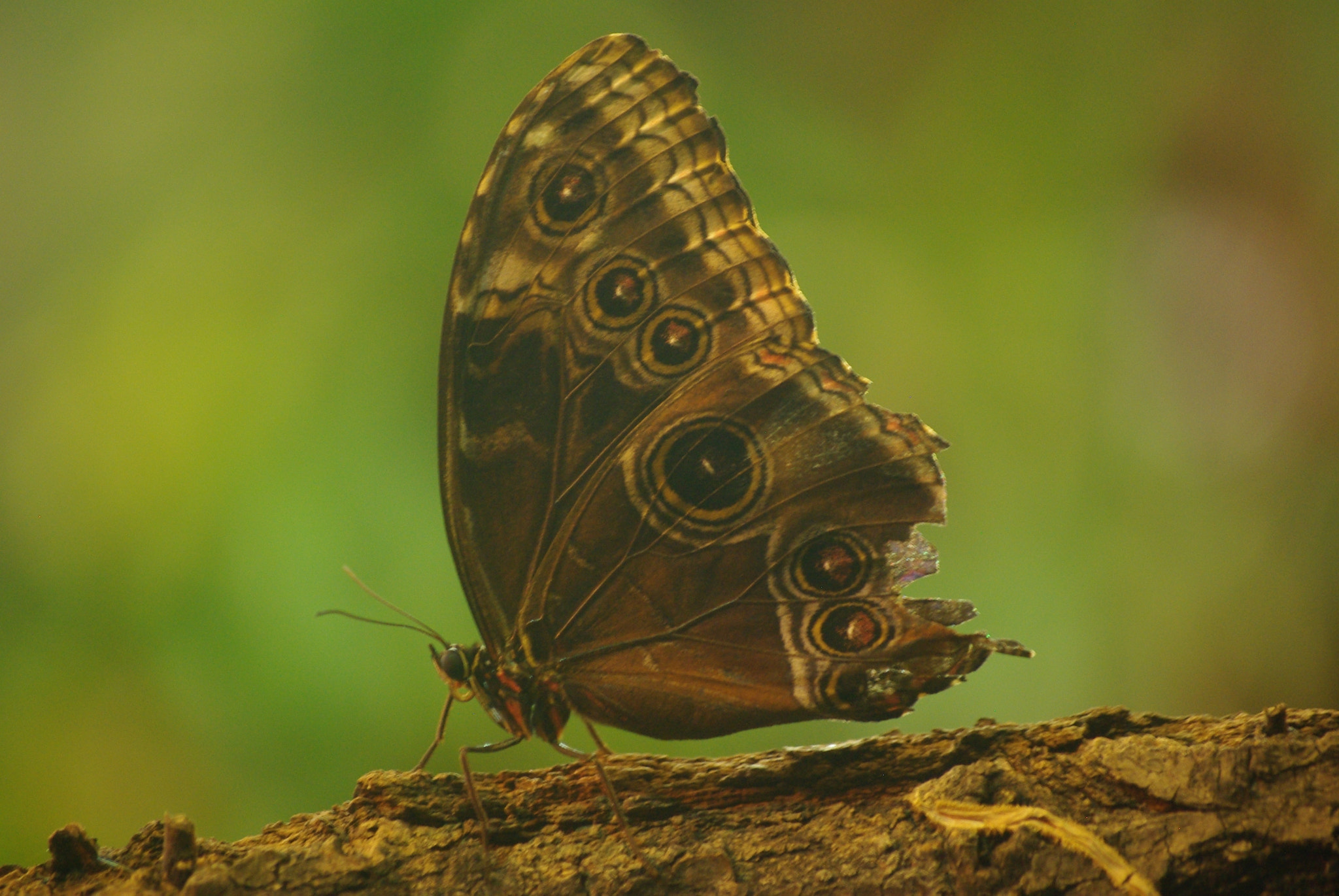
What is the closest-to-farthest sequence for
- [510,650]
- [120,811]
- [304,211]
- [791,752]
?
[791,752] < [510,650] < [120,811] < [304,211]

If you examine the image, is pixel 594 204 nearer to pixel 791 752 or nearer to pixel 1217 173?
pixel 791 752

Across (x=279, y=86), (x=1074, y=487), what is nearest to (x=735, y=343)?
(x=1074, y=487)

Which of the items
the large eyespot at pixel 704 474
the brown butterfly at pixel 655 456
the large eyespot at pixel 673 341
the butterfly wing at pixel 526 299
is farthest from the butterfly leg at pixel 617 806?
the large eyespot at pixel 673 341

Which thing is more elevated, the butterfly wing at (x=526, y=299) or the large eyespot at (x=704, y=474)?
the butterfly wing at (x=526, y=299)

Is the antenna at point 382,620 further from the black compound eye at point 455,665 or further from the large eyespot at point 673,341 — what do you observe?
the large eyespot at point 673,341

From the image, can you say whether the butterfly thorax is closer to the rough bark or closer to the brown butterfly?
the brown butterfly

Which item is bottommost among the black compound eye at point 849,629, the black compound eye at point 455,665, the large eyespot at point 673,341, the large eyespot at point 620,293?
the black compound eye at point 849,629

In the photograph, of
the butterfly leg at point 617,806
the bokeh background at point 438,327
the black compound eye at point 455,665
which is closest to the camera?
the butterfly leg at point 617,806
